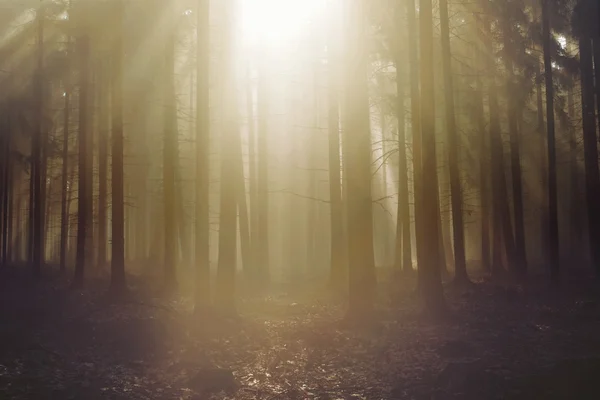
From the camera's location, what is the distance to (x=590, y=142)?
68.3ft

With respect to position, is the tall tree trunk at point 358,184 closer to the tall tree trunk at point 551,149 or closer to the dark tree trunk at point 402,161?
the dark tree trunk at point 402,161

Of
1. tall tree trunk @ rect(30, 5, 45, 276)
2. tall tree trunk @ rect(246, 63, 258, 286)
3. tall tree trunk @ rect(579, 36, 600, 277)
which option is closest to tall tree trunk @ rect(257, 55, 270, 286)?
tall tree trunk @ rect(246, 63, 258, 286)

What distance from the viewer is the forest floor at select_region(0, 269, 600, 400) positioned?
8977 millimetres

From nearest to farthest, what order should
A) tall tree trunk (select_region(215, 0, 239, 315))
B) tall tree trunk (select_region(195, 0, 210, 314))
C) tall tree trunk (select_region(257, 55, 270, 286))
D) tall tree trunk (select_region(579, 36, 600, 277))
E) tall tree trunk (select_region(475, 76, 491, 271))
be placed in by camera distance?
tall tree trunk (select_region(195, 0, 210, 314))
tall tree trunk (select_region(215, 0, 239, 315))
tall tree trunk (select_region(579, 36, 600, 277))
tall tree trunk (select_region(475, 76, 491, 271))
tall tree trunk (select_region(257, 55, 270, 286))

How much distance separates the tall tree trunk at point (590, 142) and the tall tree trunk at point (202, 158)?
1323 centimetres

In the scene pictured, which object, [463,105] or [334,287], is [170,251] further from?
[463,105]

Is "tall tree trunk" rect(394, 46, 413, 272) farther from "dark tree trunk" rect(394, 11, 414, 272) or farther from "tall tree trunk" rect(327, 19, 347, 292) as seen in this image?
"tall tree trunk" rect(327, 19, 347, 292)

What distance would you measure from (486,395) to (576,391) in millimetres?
1325

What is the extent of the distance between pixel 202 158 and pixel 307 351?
225 inches

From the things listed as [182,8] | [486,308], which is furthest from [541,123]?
[182,8]

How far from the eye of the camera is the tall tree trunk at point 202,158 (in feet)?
48.0

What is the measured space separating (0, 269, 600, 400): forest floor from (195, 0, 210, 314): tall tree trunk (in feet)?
2.68

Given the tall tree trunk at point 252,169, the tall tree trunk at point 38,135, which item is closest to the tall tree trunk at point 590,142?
the tall tree trunk at point 252,169

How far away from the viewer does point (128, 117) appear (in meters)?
24.2
